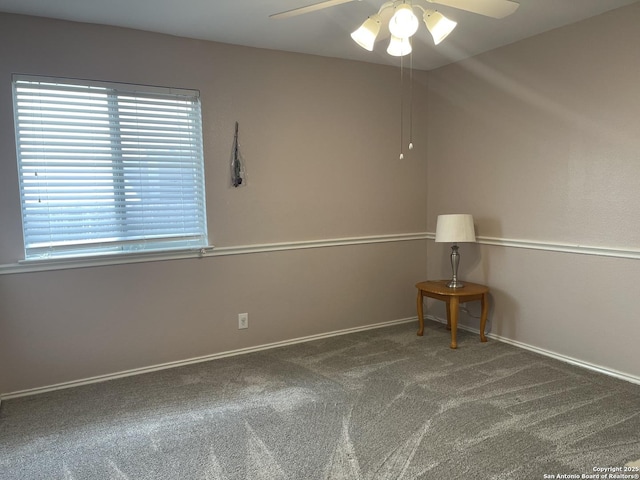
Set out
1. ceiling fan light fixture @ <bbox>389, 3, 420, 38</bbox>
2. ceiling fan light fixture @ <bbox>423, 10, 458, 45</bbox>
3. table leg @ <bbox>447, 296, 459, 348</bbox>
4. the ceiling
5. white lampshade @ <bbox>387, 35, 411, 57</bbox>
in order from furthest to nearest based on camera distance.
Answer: table leg @ <bbox>447, 296, 459, 348</bbox>
the ceiling
white lampshade @ <bbox>387, 35, 411, 57</bbox>
ceiling fan light fixture @ <bbox>423, 10, 458, 45</bbox>
ceiling fan light fixture @ <bbox>389, 3, 420, 38</bbox>

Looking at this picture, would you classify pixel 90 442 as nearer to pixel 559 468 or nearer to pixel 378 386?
pixel 378 386

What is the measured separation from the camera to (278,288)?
3605 mm

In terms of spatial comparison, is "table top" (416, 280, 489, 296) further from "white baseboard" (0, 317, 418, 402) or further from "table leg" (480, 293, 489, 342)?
"white baseboard" (0, 317, 418, 402)

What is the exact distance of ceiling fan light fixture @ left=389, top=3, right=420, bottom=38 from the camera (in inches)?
77.5

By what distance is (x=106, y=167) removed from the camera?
9.75 ft

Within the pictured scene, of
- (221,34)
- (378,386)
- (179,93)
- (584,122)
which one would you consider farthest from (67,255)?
(584,122)

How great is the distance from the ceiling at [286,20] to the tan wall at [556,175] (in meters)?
0.23

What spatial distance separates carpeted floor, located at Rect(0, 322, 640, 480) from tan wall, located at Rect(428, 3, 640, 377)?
351 mm

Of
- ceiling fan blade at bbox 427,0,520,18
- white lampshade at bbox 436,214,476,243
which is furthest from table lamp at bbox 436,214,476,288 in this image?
ceiling fan blade at bbox 427,0,520,18

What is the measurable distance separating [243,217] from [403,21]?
188 cm

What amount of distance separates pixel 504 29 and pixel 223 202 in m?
2.27

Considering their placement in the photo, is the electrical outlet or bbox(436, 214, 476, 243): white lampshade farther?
bbox(436, 214, 476, 243): white lampshade

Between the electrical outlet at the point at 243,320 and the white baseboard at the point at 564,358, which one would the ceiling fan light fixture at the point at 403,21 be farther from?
the white baseboard at the point at 564,358

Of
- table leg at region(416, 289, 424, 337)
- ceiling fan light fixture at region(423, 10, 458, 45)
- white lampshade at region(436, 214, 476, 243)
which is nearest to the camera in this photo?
ceiling fan light fixture at region(423, 10, 458, 45)
